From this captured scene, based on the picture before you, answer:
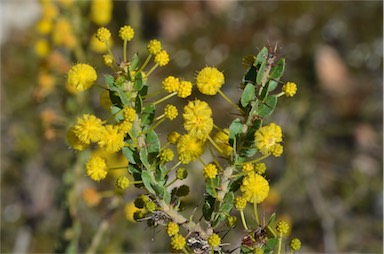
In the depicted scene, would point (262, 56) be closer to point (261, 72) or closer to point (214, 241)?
point (261, 72)

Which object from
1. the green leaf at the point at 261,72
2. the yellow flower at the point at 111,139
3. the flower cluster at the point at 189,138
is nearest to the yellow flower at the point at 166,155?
the flower cluster at the point at 189,138

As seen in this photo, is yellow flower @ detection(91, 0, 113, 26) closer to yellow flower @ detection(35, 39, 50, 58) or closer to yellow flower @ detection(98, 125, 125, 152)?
yellow flower @ detection(35, 39, 50, 58)

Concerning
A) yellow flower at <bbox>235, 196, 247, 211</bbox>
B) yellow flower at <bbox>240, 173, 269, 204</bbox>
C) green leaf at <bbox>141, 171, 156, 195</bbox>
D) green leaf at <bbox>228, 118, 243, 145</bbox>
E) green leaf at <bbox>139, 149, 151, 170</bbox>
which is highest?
green leaf at <bbox>228, 118, 243, 145</bbox>

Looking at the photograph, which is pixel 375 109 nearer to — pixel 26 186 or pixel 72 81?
pixel 26 186

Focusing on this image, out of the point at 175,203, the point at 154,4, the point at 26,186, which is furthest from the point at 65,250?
the point at 154,4

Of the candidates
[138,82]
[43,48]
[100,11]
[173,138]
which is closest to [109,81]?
[138,82]

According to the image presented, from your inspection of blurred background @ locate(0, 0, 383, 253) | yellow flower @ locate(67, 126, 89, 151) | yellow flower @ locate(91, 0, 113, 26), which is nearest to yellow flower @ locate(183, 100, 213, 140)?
yellow flower @ locate(67, 126, 89, 151)
